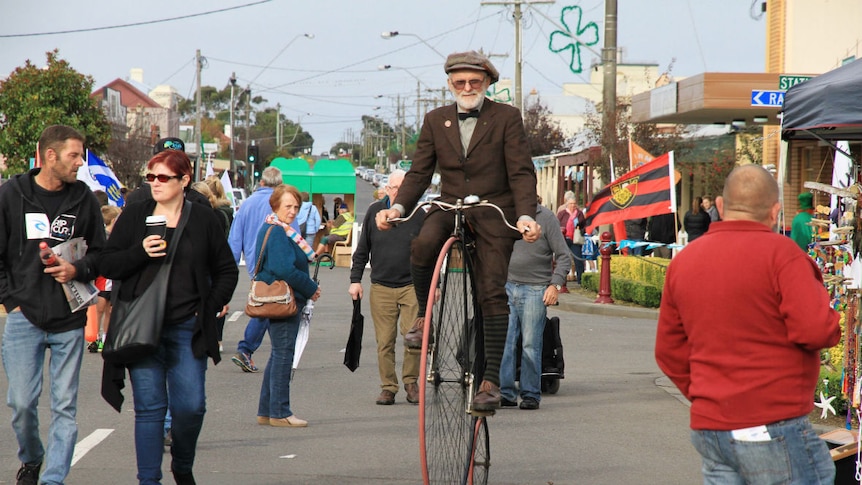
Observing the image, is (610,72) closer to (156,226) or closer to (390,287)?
(390,287)

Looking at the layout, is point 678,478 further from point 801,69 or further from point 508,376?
A: point 801,69

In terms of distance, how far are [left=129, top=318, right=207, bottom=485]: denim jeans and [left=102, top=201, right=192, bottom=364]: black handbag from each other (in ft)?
0.41

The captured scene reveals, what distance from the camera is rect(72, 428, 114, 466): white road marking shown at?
27.2 feet

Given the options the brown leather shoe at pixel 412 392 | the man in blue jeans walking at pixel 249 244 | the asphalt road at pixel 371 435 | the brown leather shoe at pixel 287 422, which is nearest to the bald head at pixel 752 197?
the asphalt road at pixel 371 435

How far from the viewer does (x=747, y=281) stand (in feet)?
14.8

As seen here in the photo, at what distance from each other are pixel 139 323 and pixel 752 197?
10.2 feet

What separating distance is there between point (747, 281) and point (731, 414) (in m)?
0.51

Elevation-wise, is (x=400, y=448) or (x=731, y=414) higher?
(x=731, y=414)

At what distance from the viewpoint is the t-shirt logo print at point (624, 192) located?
19.2 meters

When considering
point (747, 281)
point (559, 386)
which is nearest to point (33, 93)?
point (559, 386)

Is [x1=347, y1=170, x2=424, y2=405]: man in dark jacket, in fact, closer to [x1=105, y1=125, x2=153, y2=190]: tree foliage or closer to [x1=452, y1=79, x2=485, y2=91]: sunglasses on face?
[x1=452, y1=79, x2=485, y2=91]: sunglasses on face

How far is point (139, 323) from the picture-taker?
6043mm

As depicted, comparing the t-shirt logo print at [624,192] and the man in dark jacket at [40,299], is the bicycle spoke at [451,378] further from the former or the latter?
the t-shirt logo print at [624,192]

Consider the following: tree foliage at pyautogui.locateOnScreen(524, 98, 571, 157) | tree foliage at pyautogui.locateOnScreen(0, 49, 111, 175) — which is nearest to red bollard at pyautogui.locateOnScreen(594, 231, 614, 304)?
tree foliage at pyautogui.locateOnScreen(0, 49, 111, 175)
